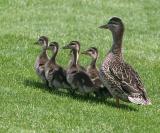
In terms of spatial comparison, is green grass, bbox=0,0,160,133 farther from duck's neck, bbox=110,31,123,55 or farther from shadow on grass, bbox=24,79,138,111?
duck's neck, bbox=110,31,123,55

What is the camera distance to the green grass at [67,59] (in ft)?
34.2

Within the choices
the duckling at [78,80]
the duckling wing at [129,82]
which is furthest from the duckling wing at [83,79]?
the duckling wing at [129,82]

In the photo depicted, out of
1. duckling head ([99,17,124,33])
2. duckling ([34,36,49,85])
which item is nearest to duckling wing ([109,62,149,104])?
duckling head ([99,17,124,33])

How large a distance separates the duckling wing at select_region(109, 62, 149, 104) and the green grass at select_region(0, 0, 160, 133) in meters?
0.27

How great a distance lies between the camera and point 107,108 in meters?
11.6

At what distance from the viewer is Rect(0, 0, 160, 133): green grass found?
34.2 ft

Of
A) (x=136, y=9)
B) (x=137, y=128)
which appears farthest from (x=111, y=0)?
(x=137, y=128)

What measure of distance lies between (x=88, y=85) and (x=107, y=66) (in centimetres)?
54

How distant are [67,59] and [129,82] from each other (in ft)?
13.5

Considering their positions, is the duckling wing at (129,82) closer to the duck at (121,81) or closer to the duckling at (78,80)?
the duck at (121,81)

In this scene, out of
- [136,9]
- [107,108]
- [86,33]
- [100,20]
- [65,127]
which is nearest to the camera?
[65,127]

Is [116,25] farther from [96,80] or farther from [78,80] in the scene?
[78,80]

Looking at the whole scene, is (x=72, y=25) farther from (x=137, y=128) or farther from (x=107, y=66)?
(x=137, y=128)

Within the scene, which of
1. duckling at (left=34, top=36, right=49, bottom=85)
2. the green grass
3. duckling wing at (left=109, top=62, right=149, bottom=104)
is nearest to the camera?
the green grass
